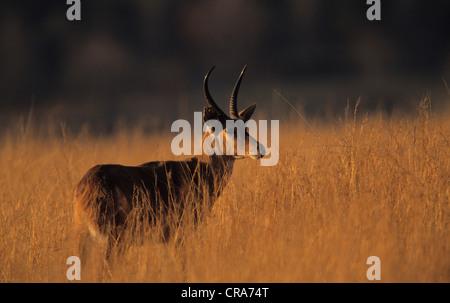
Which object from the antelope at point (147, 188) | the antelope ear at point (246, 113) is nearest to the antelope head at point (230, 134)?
the antelope at point (147, 188)

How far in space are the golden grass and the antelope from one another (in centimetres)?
23

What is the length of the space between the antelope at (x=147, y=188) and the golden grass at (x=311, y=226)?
23 cm

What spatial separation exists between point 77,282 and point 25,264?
2.81ft

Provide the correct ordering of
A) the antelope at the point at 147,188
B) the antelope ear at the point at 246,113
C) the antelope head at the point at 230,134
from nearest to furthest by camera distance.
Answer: the antelope at the point at 147,188 → the antelope head at the point at 230,134 → the antelope ear at the point at 246,113

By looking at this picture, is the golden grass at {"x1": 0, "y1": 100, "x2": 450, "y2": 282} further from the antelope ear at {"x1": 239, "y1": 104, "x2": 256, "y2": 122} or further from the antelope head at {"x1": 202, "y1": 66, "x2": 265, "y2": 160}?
the antelope ear at {"x1": 239, "y1": 104, "x2": 256, "y2": 122}

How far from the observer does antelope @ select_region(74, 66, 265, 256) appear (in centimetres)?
407

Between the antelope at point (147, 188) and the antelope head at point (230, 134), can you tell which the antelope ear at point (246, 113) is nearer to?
the antelope at point (147, 188)

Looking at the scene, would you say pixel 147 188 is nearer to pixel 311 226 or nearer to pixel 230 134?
pixel 230 134

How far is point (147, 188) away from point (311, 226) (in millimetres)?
1521

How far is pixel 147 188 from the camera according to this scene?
4.64 meters

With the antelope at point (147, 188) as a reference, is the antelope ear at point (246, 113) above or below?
above

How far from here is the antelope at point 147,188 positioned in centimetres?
407

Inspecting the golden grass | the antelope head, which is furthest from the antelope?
the golden grass
